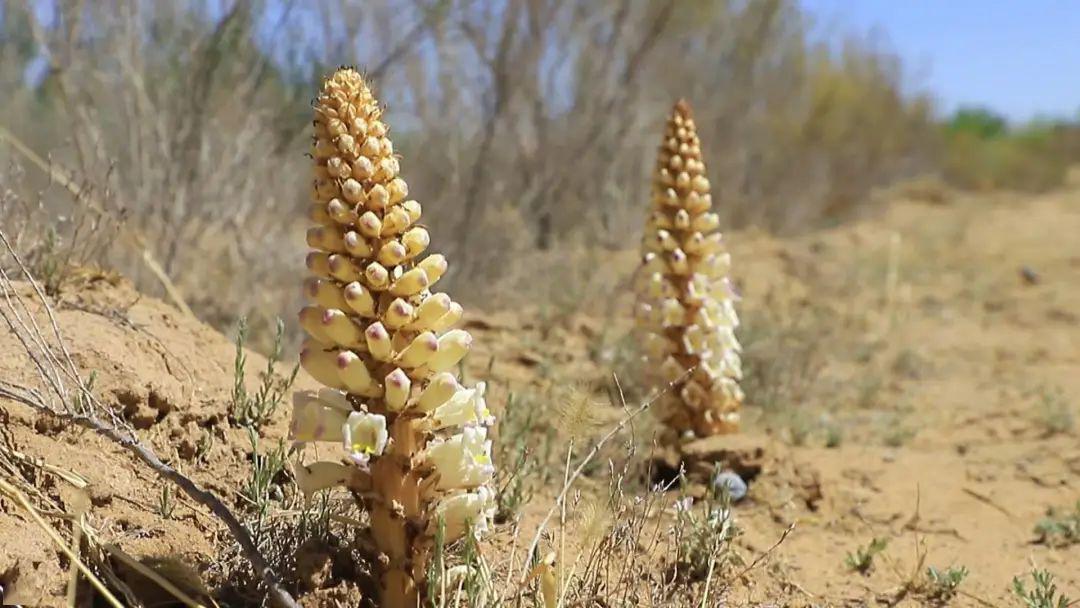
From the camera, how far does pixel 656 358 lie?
413 cm

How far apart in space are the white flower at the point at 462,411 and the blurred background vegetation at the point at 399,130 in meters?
1.70

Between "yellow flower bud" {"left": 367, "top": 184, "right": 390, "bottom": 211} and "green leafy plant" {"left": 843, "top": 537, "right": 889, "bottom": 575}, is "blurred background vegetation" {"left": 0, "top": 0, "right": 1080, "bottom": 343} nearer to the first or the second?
"yellow flower bud" {"left": 367, "top": 184, "right": 390, "bottom": 211}

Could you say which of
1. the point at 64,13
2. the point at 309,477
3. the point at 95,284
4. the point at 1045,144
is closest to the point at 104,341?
the point at 95,284

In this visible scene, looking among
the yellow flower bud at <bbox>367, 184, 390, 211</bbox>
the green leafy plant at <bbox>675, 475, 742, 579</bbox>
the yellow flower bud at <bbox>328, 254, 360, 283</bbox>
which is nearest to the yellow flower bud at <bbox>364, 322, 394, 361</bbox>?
the yellow flower bud at <bbox>328, 254, 360, 283</bbox>

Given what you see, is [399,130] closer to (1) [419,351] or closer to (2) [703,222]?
(2) [703,222]

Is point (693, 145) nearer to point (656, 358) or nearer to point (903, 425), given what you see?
point (656, 358)

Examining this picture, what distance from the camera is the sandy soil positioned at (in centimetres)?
266

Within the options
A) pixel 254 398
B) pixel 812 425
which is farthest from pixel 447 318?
pixel 812 425

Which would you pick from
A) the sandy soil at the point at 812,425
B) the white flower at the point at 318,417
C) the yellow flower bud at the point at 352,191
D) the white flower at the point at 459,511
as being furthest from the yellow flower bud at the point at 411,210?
the sandy soil at the point at 812,425

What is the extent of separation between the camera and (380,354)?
2271 mm

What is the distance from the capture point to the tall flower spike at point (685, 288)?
401cm

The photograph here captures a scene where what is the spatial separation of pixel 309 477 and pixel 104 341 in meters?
0.99

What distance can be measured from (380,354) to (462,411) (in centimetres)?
23

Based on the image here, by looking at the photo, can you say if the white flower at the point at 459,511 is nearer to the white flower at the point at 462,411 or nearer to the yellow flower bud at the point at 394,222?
the white flower at the point at 462,411
